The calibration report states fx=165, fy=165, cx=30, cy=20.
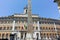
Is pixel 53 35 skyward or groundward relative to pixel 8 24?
groundward

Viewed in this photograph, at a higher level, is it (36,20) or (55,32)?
(36,20)

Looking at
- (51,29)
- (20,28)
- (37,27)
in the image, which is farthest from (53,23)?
(20,28)

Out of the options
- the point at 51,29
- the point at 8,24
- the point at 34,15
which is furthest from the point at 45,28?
the point at 8,24

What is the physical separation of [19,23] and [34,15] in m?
9.88

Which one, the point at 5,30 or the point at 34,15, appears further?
the point at 34,15

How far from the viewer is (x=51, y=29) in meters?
76.3

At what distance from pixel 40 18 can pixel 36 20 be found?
3.78 m

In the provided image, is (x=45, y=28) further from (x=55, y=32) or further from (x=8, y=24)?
(x=8, y=24)

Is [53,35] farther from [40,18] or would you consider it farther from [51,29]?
[40,18]

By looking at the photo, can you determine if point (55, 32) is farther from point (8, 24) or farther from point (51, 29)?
point (8, 24)

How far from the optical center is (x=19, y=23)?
250 feet

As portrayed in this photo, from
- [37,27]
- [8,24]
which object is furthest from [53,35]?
[8,24]

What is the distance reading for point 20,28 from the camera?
246ft

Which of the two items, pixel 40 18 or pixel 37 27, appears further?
pixel 40 18
